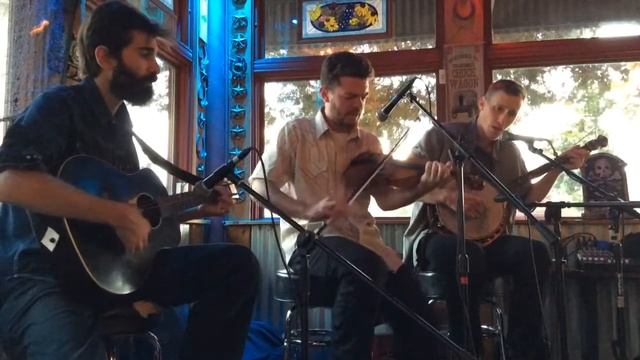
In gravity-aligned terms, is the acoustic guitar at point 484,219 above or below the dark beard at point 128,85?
below

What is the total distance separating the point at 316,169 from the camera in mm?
2514

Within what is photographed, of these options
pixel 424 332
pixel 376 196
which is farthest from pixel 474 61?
pixel 424 332

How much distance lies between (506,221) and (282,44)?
2.13 metres

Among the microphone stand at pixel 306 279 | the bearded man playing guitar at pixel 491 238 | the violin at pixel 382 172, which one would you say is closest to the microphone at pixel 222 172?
the microphone stand at pixel 306 279

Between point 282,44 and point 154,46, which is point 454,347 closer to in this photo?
point 154,46

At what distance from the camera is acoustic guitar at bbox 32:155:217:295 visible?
1.55 m

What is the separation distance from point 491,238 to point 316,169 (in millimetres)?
896

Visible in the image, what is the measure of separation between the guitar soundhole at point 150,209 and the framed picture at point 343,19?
8.59ft

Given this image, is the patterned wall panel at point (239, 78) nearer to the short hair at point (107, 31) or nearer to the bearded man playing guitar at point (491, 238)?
the bearded man playing guitar at point (491, 238)

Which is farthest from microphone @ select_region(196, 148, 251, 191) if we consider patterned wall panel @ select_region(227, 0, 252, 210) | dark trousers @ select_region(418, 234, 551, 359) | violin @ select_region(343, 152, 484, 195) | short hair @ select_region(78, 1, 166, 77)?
patterned wall panel @ select_region(227, 0, 252, 210)

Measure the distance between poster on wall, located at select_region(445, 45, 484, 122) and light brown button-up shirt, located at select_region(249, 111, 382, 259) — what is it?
4.75 feet

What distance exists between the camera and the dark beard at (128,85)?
1866 millimetres

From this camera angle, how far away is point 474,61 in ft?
12.6

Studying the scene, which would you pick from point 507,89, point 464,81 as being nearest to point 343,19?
point 464,81
